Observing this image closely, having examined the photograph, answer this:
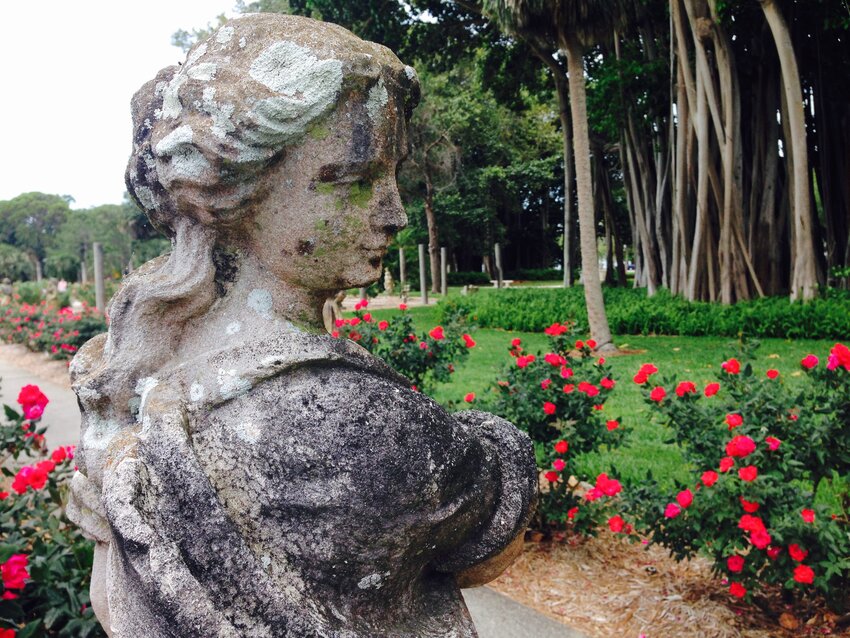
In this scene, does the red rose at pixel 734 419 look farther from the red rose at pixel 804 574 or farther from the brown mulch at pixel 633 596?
the brown mulch at pixel 633 596

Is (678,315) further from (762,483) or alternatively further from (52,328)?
(52,328)

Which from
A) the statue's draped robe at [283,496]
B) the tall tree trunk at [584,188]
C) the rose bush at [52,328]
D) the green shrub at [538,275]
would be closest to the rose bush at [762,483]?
the statue's draped robe at [283,496]

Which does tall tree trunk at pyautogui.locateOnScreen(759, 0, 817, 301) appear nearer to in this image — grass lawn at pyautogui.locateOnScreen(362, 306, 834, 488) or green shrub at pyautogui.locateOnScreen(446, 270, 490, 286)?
grass lawn at pyautogui.locateOnScreen(362, 306, 834, 488)

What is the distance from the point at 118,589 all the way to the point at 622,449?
4.72m

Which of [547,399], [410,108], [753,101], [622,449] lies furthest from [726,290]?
[410,108]

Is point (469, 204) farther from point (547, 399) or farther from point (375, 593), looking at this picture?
point (375, 593)

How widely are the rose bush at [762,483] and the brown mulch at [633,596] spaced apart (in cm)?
19

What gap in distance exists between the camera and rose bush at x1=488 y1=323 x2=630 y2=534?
12.7ft

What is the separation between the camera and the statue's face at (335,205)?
135cm

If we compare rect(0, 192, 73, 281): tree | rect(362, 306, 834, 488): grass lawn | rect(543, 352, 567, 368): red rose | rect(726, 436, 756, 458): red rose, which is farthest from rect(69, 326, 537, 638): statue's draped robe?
rect(0, 192, 73, 281): tree

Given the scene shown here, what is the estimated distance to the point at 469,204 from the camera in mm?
27281

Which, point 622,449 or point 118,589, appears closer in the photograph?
point 118,589

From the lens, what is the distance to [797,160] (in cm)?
931

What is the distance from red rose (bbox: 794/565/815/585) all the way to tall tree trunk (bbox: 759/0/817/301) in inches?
318
